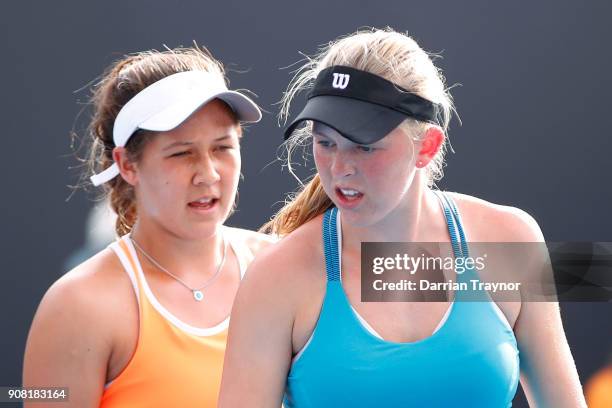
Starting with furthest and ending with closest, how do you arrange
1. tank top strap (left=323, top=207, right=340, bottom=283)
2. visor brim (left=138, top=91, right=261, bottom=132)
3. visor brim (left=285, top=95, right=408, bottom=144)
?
visor brim (left=138, top=91, right=261, bottom=132) < tank top strap (left=323, top=207, right=340, bottom=283) < visor brim (left=285, top=95, right=408, bottom=144)

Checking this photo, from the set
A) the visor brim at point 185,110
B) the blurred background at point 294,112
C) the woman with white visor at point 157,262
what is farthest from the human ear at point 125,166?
the blurred background at point 294,112

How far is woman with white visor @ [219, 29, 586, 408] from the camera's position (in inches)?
64.2

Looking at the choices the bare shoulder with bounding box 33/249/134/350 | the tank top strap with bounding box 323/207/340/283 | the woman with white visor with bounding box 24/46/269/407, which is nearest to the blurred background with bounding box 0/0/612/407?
the woman with white visor with bounding box 24/46/269/407

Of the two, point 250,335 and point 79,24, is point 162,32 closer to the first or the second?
point 79,24

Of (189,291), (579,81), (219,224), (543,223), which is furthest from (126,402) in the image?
(579,81)

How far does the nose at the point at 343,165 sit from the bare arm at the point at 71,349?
2.07ft

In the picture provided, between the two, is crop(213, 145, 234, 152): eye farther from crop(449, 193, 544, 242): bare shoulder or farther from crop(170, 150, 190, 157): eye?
crop(449, 193, 544, 242): bare shoulder

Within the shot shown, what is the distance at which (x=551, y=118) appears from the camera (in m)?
3.53

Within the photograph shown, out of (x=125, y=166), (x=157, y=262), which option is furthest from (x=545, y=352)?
(x=125, y=166)

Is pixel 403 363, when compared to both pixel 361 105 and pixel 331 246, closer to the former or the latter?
pixel 331 246

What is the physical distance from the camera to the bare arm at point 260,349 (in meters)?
1.66

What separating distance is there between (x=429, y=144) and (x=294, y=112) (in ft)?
5.77

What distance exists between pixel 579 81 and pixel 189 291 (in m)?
2.02

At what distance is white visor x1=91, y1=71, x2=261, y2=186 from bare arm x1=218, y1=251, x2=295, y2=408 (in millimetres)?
531
